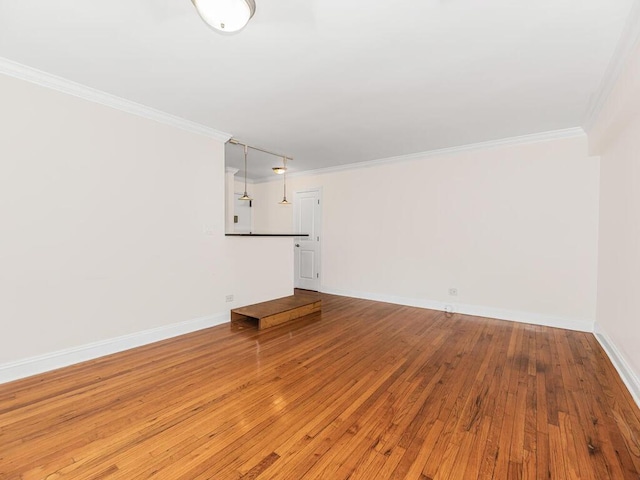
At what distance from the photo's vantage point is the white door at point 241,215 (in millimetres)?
6633

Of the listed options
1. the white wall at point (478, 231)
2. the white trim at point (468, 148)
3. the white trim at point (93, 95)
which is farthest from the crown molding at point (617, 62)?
the white trim at point (93, 95)

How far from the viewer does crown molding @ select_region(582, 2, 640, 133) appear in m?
1.83

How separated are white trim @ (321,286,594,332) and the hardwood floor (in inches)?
24.2

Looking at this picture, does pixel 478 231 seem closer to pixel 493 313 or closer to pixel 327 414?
pixel 493 313

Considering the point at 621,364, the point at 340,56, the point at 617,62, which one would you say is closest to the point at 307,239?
the point at 340,56

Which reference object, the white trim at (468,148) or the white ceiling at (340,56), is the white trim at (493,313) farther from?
the white ceiling at (340,56)

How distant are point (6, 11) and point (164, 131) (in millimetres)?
1542

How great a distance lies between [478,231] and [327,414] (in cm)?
352

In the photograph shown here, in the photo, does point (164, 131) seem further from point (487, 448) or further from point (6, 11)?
point (487, 448)

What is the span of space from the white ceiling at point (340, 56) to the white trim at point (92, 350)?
7.79 feet

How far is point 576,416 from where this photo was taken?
6.48 ft

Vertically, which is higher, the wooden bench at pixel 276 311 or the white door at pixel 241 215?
the white door at pixel 241 215

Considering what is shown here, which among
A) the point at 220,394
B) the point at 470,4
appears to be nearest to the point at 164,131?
the point at 220,394

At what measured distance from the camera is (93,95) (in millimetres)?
2777
